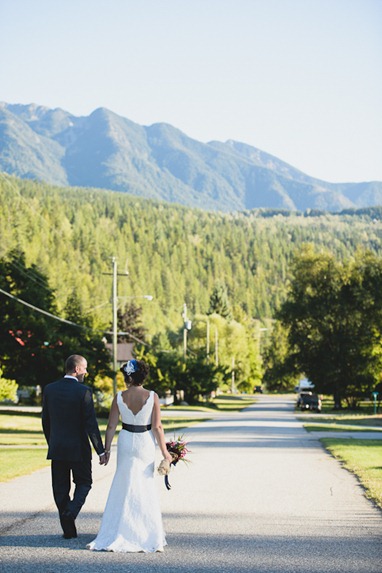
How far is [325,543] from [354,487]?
6065mm

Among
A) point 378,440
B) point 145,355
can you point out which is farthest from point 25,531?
point 145,355

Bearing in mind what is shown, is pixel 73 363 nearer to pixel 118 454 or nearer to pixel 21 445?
pixel 118 454

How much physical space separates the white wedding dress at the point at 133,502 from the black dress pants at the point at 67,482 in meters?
0.47

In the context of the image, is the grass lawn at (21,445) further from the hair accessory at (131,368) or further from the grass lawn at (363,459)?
the hair accessory at (131,368)

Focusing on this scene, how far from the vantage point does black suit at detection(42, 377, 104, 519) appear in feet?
32.1

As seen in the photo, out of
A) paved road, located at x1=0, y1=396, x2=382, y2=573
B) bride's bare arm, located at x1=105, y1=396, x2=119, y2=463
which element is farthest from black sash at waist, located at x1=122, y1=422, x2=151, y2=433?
paved road, located at x1=0, y1=396, x2=382, y2=573

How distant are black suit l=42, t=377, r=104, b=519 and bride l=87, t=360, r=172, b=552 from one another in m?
0.27

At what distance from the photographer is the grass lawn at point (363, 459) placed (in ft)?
50.4

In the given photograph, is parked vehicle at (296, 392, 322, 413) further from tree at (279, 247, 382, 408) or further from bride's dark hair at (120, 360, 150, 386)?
bride's dark hair at (120, 360, 150, 386)

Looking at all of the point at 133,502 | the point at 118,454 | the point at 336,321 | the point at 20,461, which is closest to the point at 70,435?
the point at 118,454

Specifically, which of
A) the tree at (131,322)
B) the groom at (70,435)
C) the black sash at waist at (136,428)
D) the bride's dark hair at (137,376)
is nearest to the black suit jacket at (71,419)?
the groom at (70,435)

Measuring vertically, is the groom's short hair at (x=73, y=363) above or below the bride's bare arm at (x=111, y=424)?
above

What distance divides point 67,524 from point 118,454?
0.91 metres

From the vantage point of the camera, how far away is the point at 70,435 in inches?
388
